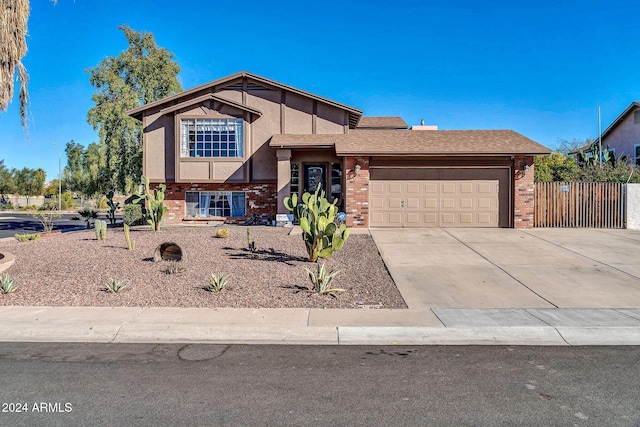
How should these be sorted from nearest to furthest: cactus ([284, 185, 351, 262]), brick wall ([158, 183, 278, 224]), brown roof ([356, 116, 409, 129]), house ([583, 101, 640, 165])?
cactus ([284, 185, 351, 262]) < brick wall ([158, 183, 278, 224]) < brown roof ([356, 116, 409, 129]) < house ([583, 101, 640, 165])

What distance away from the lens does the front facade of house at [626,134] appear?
27877mm

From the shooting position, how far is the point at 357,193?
17781mm

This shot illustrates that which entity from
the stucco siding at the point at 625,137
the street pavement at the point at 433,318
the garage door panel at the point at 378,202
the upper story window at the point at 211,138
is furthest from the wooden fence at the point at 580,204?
the upper story window at the point at 211,138

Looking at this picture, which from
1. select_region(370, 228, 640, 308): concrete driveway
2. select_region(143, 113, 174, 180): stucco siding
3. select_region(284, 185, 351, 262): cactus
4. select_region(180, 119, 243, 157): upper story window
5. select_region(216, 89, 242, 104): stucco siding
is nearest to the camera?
select_region(370, 228, 640, 308): concrete driveway

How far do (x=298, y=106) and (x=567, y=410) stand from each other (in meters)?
18.6

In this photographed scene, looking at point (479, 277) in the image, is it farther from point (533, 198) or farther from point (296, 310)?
point (533, 198)

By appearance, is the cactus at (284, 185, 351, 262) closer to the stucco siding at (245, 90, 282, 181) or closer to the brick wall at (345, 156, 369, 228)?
the brick wall at (345, 156, 369, 228)

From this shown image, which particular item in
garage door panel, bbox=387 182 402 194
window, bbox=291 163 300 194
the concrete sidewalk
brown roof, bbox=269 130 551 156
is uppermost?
brown roof, bbox=269 130 551 156

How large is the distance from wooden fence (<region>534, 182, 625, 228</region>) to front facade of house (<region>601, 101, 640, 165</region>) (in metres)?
11.4

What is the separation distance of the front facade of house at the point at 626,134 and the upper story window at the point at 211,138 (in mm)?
21812

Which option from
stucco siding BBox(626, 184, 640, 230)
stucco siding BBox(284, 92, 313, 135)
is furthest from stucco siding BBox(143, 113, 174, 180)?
stucco siding BBox(626, 184, 640, 230)

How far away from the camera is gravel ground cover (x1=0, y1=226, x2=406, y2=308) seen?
26.8ft

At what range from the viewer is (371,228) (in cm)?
1769

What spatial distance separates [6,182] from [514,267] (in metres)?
66.8
